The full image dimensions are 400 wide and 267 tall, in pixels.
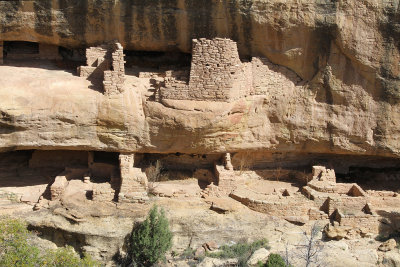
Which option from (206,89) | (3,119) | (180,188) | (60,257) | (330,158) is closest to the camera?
(60,257)

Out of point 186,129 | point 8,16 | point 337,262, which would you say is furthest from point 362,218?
point 8,16

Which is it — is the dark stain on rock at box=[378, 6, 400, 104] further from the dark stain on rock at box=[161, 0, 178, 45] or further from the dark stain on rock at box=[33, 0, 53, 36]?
the dark stain on rock at box=[33, 0, 53, 36]

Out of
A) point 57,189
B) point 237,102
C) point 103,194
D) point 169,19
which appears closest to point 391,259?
point 237,102

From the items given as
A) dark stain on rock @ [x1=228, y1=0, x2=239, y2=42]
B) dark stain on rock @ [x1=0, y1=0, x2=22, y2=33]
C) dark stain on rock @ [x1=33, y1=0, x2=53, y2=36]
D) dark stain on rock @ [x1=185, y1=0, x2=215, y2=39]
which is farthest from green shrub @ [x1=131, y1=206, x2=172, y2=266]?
dark stain on rock @ [x1=0, y1=0, x2=22, y2=33]

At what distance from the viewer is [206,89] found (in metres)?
9.75

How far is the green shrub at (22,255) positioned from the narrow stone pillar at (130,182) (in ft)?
6.05

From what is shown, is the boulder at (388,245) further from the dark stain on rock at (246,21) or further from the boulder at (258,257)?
the dark stain on rock at (246,21)

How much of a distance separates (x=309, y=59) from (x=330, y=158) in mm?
2710

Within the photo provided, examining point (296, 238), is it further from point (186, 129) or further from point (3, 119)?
point (3, 119)

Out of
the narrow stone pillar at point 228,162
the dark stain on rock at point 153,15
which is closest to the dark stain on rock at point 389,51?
the narrow stone pillar at point 228,162

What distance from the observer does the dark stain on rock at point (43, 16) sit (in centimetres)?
946

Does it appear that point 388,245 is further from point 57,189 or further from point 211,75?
point 57,189

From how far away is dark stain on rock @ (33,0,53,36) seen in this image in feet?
31.0

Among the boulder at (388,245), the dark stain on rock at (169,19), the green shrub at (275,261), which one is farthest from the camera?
the boulder at (388,245)
